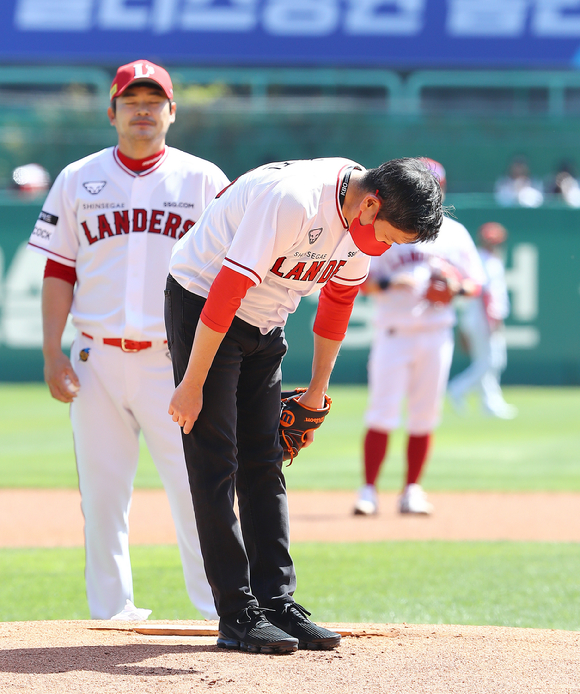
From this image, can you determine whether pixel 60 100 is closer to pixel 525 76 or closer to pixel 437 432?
pixel 525 76

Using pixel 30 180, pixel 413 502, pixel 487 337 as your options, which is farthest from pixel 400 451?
pixel 30 180

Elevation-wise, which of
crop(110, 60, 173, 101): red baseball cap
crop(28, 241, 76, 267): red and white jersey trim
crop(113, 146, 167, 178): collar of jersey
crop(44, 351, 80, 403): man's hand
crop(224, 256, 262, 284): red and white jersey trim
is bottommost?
crop(44, 351, 80, 403): man's hand

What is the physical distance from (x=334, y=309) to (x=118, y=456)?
3.68ft

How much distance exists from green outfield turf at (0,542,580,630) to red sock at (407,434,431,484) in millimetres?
906

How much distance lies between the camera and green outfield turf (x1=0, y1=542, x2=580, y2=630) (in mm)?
4566

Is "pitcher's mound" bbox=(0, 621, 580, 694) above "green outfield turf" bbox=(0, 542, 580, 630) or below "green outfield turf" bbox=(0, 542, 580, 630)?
above

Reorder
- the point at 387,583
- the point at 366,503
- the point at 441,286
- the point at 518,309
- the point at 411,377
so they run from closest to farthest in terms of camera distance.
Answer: the point at 387,583, the point at 441,286, the point at 366,503, the point at 411,377, the point at 518,309

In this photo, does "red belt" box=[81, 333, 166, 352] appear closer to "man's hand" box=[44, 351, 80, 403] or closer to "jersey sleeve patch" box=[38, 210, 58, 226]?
"man's hand" box=[44, 351, 80, 403]

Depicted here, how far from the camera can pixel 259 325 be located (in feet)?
11.0

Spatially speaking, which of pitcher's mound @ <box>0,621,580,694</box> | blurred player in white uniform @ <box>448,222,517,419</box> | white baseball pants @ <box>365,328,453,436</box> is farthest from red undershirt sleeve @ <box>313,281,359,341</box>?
blurred player in white uniform @ <box>448,222,517,419</box>

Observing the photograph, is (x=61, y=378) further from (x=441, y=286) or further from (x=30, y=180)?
(x=30, y=180)

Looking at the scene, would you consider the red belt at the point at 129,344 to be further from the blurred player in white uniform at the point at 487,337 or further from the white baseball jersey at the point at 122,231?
the blurred player in white uniform at the point at 487,337

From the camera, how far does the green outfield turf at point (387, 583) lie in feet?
15.0

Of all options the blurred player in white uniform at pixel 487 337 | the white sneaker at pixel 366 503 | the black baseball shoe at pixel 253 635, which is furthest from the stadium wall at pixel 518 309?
the black baseball shoe at pixel 253 635
